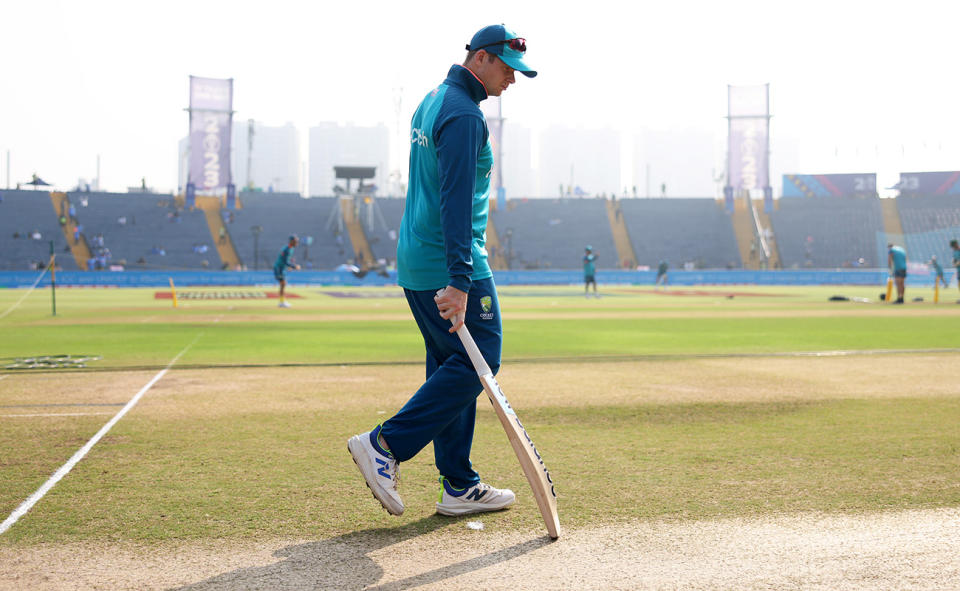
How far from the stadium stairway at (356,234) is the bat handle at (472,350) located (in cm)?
5016

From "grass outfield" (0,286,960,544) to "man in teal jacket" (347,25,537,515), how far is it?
1.14ft

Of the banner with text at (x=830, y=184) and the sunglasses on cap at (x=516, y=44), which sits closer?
the sunglasses on cap at (x=516, y=44)

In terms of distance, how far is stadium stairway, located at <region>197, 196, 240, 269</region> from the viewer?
5644 cm

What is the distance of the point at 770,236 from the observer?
6512 centimetres

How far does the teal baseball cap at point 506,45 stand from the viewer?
4.08 m

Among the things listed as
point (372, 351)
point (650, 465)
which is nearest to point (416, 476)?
point (650, 465)

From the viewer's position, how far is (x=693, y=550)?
3691mm

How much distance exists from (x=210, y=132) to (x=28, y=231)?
1289cm

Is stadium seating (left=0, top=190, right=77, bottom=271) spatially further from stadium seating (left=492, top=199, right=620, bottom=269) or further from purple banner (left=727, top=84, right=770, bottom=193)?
purple banner (left=727, top=84, right=770, bottom=193)

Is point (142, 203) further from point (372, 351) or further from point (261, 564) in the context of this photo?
point (261, 564)

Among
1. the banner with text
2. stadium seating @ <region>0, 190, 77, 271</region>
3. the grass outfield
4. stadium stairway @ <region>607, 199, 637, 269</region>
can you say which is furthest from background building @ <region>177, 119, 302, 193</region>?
the grass outfield

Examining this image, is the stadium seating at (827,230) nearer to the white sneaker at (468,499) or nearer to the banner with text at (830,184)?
the banner with text at (830,184)

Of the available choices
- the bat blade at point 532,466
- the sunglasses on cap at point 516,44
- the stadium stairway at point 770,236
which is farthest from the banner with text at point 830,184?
the bat blade at point 532,466

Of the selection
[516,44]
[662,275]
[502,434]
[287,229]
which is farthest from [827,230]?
[516,44]
